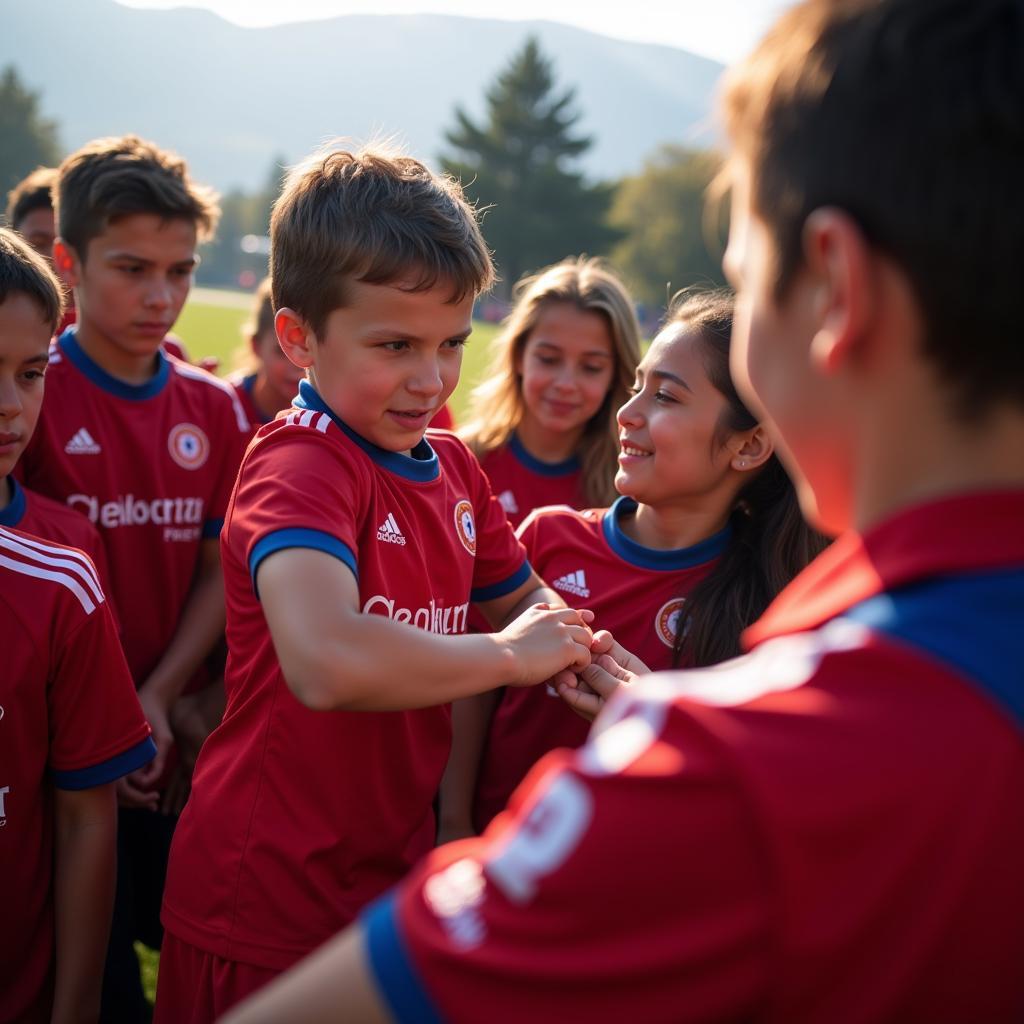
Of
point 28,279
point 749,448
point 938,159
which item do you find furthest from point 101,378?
point 938,159

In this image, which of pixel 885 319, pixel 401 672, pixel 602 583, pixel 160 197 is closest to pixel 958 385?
pixel 885 319

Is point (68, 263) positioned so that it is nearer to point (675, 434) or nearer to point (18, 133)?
point (675, 434)

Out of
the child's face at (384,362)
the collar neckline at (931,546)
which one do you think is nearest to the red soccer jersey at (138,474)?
the child's face at (384,362)

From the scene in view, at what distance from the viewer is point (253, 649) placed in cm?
230

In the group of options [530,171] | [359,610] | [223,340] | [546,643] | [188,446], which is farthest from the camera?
[530,171]

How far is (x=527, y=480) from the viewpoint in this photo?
4699mm

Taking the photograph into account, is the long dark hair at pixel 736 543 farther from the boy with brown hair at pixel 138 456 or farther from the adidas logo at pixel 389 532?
the boy with brown hair at pixel 138 456

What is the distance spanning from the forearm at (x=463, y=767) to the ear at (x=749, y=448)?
1.06 metres

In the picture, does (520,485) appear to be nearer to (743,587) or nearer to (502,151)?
(743,587)

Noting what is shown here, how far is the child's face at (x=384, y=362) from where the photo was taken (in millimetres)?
2350

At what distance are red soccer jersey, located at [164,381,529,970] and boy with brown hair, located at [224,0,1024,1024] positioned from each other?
1212 millimetres

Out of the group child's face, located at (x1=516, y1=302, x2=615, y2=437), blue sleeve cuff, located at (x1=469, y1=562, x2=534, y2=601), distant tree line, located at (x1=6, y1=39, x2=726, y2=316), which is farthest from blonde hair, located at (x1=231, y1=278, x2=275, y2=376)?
distant tree line, located at (x1=6, y1=39, x2=726, y2=316)

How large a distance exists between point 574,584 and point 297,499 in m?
1.35

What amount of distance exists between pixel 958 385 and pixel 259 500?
1405mm
